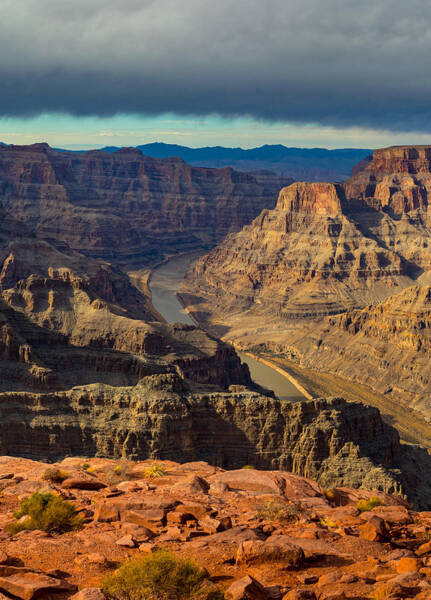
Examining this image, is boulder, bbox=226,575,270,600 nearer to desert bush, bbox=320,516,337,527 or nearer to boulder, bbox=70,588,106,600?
boulder, bbox=70,588,106,600

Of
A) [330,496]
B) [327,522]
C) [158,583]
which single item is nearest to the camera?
[158,583]

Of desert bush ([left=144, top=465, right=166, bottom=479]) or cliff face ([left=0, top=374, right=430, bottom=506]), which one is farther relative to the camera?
cliff face ([left=0, top=374, right=430, bottom=506])

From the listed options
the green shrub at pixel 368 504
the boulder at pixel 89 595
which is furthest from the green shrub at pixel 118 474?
the boulder at pixel 89 595

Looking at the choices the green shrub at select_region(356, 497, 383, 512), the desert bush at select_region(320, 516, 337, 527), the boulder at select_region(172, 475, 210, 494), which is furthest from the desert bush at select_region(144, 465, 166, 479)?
the desert bush at select_region(320, 516, 337, 527)

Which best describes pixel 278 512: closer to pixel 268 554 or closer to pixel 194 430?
pixel 268 554

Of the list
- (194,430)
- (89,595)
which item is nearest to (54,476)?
(89,595)

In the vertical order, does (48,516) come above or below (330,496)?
above

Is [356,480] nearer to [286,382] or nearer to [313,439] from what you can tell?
[313,439]

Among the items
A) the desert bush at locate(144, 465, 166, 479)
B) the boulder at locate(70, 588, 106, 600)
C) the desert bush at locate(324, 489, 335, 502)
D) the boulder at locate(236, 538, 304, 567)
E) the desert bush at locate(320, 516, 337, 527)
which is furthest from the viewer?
the desert bush at locate(144, 465, 166, 479)
